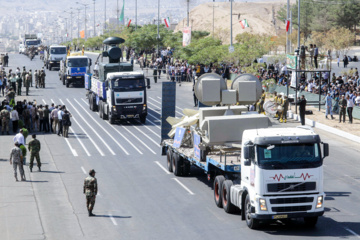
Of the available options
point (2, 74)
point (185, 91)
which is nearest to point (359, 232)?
point (185, 91)

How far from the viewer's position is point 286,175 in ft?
59.9

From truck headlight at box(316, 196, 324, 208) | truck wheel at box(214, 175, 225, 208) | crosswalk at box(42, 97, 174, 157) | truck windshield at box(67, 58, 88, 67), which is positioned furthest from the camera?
truck windshield at box(67, 58, 88, 67)

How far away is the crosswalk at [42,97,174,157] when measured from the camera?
3388 centimetres

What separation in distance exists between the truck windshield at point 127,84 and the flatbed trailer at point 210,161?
41.2 ft

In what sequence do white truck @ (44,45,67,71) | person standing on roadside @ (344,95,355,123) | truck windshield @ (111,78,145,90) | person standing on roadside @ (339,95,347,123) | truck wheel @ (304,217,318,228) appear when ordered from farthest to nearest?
white truck @ (44,45,67,71) → truck windshield @ (111,78,145,90) → person standing on roadside @ (344,95,355,123) → person standing on roadside @ (339,95,347,123) → truck wheel @ (304,217,318,228)

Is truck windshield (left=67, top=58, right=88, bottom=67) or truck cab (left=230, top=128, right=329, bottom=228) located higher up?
truck windshield (left=67, top=58, right=88, bottom=67)

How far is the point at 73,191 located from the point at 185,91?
113 ft

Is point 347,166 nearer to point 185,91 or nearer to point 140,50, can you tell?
point 185,91

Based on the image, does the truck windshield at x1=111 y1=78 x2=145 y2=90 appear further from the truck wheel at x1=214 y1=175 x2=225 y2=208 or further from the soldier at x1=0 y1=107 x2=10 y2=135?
the truck wheel at x1=214 y1=175 x2=225 y2=208

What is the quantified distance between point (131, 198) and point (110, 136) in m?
14.8

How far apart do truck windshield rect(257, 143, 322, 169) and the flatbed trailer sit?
238 cm

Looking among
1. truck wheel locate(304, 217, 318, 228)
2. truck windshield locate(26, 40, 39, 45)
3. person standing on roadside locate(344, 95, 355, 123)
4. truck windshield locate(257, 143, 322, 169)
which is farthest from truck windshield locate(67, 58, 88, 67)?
truck windshield locate(26, 40, 39, 45)

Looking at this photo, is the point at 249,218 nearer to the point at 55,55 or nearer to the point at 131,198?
the point at 131,198

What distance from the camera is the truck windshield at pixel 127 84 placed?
41.0m
